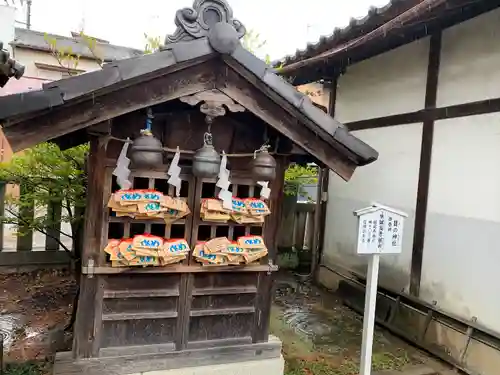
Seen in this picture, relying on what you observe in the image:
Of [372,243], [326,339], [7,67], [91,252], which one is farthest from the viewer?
A: [326,339]

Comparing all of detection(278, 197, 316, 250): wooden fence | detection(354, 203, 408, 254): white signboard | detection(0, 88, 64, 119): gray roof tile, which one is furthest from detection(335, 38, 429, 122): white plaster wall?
detection(0, 88, 64, 119): gray roof tile

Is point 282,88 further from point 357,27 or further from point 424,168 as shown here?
point 424,168

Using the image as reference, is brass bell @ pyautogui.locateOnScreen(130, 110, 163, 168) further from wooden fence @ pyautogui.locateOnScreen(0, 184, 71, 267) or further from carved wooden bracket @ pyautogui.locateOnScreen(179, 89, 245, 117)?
wooden fence @ pyautogui.locateOnScreen(0, 184, 71, 267)

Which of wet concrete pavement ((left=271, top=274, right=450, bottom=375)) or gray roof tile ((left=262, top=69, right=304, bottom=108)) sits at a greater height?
gray roof tile ((left=262, top=69, right=304, bottom=108))

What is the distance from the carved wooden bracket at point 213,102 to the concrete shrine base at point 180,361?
254 cm

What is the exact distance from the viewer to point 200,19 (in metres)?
3.78

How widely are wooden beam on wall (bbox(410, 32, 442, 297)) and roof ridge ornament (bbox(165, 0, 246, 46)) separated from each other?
4354mm

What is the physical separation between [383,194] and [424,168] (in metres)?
1.19

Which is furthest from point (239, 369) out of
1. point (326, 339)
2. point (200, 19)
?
point (200, 19)

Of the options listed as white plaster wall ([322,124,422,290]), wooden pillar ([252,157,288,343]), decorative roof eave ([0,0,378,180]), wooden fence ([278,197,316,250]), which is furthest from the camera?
wooden fence ([278,197,316,250])

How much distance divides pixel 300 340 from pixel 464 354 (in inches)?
93.7

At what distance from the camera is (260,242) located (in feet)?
14.7

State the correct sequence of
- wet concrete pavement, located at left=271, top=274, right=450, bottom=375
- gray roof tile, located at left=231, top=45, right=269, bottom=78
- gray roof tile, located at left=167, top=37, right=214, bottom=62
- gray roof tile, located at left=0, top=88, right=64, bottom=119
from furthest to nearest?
wet concrete pavement, located at left=271, top=274, right=450, bottom=375, gray roof tile, located at left=231, top=45, right=269, bottom=78, gray roof tile, located at left=167, top=37, right=214, bottom=62, gray roof tile, located at left=0, top=88, right=64, bottom=119

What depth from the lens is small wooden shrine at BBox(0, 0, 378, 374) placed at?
11.6 ft
